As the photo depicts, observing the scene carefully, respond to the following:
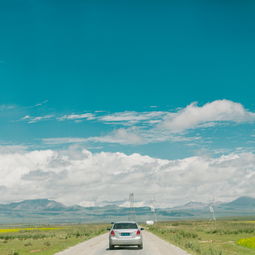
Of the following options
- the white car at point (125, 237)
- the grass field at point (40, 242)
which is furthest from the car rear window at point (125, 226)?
the grass field at point (40, 242)

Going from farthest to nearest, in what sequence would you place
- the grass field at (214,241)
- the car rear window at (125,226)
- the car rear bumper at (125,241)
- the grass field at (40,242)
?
the grass field at (40,242) < the grass field at (214,241) < the car rear window at (125,226) < the car rear bumper at (125,241)

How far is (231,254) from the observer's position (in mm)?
27078

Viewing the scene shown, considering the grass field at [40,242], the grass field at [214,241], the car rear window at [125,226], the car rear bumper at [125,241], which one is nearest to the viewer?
the car rear bumper at [125,241]

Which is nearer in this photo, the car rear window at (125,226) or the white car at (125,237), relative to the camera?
the white car at (125,237)

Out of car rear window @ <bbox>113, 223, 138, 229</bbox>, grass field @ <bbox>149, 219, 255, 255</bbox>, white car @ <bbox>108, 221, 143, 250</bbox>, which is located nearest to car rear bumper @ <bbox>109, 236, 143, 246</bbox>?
white car @ <bbox>108, 221, 143, 250</bbox>

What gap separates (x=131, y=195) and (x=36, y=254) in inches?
5376

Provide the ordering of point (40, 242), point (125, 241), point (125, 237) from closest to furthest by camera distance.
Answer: point (125, 241) → point (125, 237) → point (40, 242)

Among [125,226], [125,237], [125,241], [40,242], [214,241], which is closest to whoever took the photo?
[125,241]

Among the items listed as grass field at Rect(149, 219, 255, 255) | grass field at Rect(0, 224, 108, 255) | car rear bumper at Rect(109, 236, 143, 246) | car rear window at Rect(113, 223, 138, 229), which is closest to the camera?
car rear bumper at Rect(109, 236, 143, 246)

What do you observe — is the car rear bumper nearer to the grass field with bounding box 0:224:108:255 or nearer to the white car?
the white car

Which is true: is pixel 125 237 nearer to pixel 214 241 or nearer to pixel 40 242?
pixel 214 241

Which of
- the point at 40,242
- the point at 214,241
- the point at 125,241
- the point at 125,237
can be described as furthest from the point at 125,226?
the point at 40,242

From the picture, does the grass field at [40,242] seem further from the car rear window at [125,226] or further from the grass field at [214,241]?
the grass field at [214,241]

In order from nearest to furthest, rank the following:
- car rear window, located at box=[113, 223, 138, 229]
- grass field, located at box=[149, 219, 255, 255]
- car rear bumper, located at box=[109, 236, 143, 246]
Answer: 1. car rear bumper, located at box=[109, 236, 143, 246]
2. car rear window, located at box=[113, 223, 138, 229]
3. grass field, located at box=[149, 219, 255, 255]
